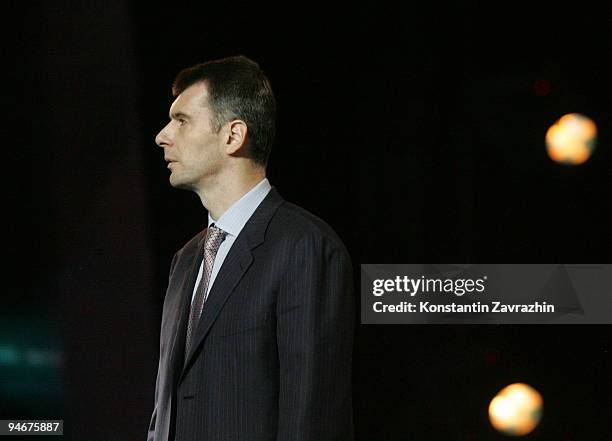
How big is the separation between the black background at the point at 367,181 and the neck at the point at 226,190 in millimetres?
771

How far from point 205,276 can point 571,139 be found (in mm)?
1292

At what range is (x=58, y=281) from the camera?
2.36 metres

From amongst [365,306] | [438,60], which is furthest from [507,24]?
[365,306]

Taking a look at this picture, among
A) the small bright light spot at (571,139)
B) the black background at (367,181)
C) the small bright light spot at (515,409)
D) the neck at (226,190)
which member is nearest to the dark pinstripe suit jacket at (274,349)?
the neck at (226,190)

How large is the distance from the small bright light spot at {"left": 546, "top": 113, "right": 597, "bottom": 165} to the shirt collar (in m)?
1.11

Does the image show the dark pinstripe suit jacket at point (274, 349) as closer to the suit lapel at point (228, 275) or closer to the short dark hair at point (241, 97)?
the suit lapel at point (228, 275)

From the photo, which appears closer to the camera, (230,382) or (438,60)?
(230,382)

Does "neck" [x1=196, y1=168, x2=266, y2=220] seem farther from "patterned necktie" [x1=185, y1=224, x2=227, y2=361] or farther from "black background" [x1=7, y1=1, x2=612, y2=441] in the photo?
"black background" [x1=7, y1=1, x2=612, y2=441]

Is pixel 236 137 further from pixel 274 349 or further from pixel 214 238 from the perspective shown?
pixel 274 349

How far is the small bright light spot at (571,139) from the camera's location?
2.24 metres

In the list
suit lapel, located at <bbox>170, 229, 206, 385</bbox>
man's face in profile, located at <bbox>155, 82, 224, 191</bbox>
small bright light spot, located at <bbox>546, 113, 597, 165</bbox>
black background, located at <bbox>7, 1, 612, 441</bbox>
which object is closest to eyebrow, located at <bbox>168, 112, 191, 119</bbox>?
man's face in profile, located at <bbox>155, 82, 224, 191</bbox>

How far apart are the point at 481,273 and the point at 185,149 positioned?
3.58 feet

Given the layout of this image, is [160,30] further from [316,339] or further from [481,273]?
[316,339]

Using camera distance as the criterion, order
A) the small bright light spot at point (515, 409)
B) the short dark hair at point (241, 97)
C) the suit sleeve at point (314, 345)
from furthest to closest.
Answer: the small bright light spot at point (515, 409) < the short dark hair at point (241, 97) < the suit sleeve at point (314, 345)
